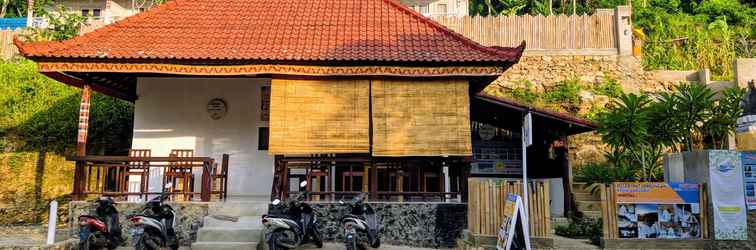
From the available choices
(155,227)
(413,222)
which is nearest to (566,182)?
(413,222)

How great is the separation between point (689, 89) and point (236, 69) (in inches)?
336

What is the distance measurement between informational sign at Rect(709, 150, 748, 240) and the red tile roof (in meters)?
3.44

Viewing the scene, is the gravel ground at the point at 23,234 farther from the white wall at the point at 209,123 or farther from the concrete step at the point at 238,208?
the concrete step at the point at 238,208

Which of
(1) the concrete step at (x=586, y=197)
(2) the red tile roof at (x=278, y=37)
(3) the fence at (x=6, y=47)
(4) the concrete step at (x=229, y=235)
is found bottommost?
(4) the concrete step at (x=229, y=235)

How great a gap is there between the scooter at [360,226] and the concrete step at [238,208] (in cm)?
181

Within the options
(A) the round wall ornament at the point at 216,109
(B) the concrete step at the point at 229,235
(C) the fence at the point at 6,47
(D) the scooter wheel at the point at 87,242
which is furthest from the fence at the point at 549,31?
(C) the fence at the point at 6,47

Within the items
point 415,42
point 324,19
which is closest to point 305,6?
point 324,19

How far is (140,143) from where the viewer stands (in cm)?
1116

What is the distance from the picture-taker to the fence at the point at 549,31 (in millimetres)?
18081

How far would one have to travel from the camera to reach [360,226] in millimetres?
7625

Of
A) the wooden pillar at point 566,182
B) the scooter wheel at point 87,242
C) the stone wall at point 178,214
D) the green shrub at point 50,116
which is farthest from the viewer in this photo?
the green shrub at point 50,116

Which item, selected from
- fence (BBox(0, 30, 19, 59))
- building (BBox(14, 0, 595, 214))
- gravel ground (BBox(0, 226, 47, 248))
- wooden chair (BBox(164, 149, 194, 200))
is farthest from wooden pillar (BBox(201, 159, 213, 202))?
fence (BBox(0, 30, 19, 59))

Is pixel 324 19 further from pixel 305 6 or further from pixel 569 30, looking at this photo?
pixel 569 30

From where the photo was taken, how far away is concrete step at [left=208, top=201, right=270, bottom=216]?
8898 mm
